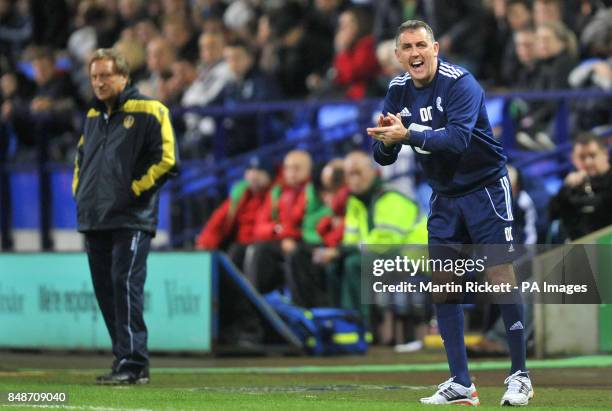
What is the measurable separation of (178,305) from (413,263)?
4495 millimetres

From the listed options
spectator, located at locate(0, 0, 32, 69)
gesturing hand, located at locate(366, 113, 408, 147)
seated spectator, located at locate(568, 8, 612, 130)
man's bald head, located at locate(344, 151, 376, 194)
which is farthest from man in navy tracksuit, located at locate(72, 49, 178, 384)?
spectator, located at locate(0, 0, 32, 69)

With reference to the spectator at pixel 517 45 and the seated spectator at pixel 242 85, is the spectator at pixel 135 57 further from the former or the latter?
the spectator at pixel 517 45

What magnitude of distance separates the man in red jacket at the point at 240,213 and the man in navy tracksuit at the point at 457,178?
25.7ft

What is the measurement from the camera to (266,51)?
19.0 metres

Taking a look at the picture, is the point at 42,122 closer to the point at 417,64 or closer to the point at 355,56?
the point at 355,56

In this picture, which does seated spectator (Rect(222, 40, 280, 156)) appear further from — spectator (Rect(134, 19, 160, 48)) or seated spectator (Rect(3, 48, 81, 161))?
spectator (Rect(134, 19, 160, 48))

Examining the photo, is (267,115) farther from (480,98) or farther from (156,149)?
(480,98)

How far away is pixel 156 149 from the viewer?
10.8 m

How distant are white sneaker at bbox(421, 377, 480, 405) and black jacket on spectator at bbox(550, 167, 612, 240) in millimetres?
5613

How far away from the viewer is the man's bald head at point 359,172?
15445mm

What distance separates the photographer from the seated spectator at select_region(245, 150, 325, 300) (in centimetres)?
1591

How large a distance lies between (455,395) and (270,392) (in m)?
1.64

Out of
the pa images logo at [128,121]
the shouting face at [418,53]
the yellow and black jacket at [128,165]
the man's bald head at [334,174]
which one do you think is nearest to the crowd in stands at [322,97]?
the man's bald head at [334,174]

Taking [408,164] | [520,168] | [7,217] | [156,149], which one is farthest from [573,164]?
[7,217]
